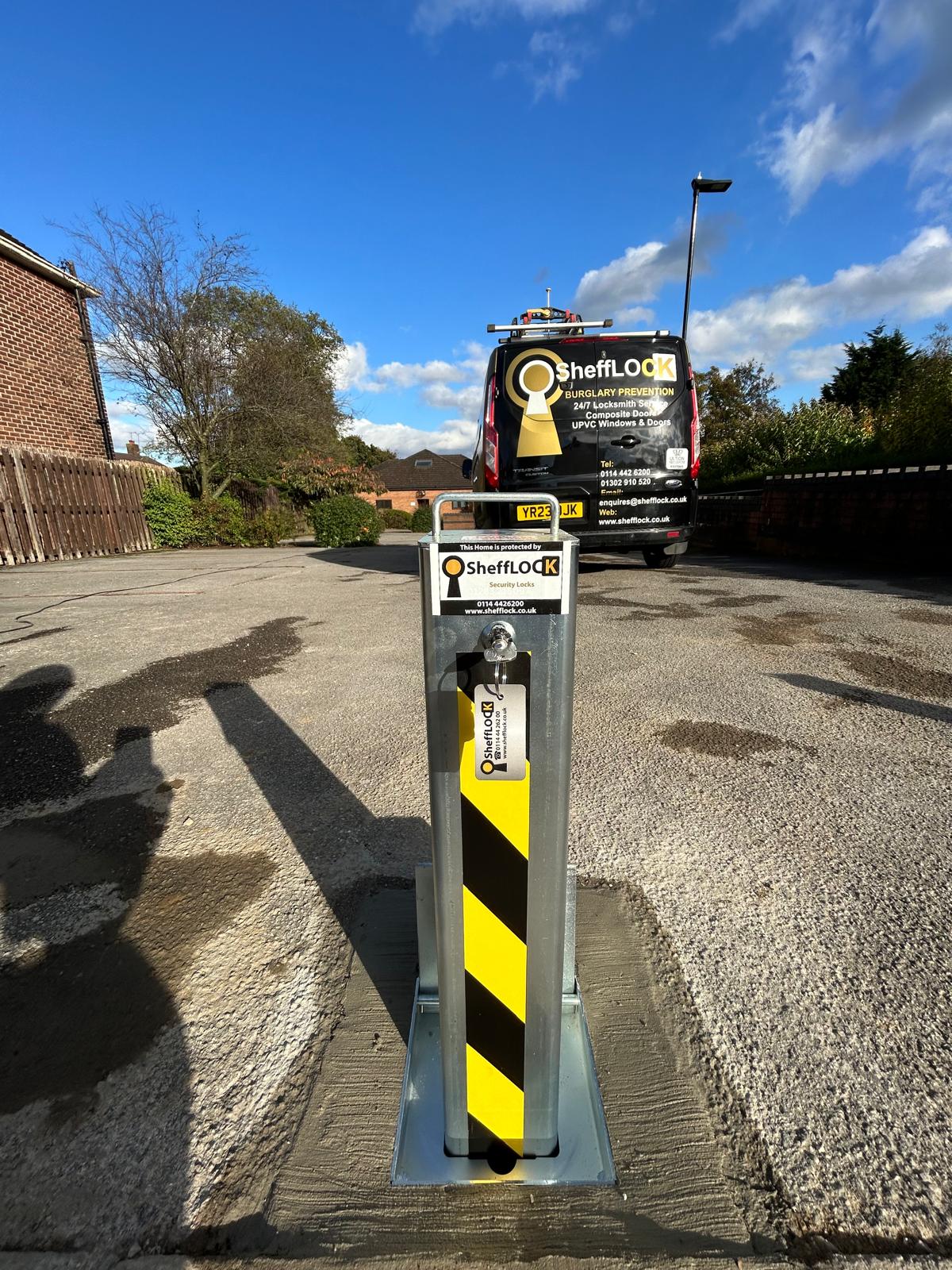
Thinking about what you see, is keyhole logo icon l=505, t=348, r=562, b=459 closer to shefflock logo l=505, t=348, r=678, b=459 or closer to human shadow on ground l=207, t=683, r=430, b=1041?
shefflock logo l=505, t=348, r=678, b=459

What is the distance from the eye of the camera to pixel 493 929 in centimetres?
120

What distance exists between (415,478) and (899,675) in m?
61.7

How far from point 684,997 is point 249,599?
293 inches

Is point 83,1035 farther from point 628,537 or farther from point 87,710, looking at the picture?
point 628,537

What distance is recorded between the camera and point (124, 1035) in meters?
1.60

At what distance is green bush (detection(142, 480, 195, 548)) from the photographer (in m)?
16.4

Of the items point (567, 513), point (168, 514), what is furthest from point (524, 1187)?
point (168, 514)

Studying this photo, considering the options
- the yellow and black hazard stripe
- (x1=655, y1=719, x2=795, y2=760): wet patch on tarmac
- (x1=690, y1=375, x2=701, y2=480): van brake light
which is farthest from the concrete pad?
(x1=690, y1=375, x2=701, y2=480): van brake light

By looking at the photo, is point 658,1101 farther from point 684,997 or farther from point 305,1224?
point 305,1224

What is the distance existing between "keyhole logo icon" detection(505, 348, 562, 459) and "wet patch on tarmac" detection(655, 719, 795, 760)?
14.0ft

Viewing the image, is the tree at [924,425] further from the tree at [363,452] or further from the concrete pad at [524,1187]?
the tree at [363,452]

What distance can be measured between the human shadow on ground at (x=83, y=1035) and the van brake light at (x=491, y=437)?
5043 mm

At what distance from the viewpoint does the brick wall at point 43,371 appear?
13.4m

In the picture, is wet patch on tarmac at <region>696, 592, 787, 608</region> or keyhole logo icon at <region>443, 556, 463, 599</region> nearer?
keyhole logo icon at <region>443, 556, 463, 599</region>
